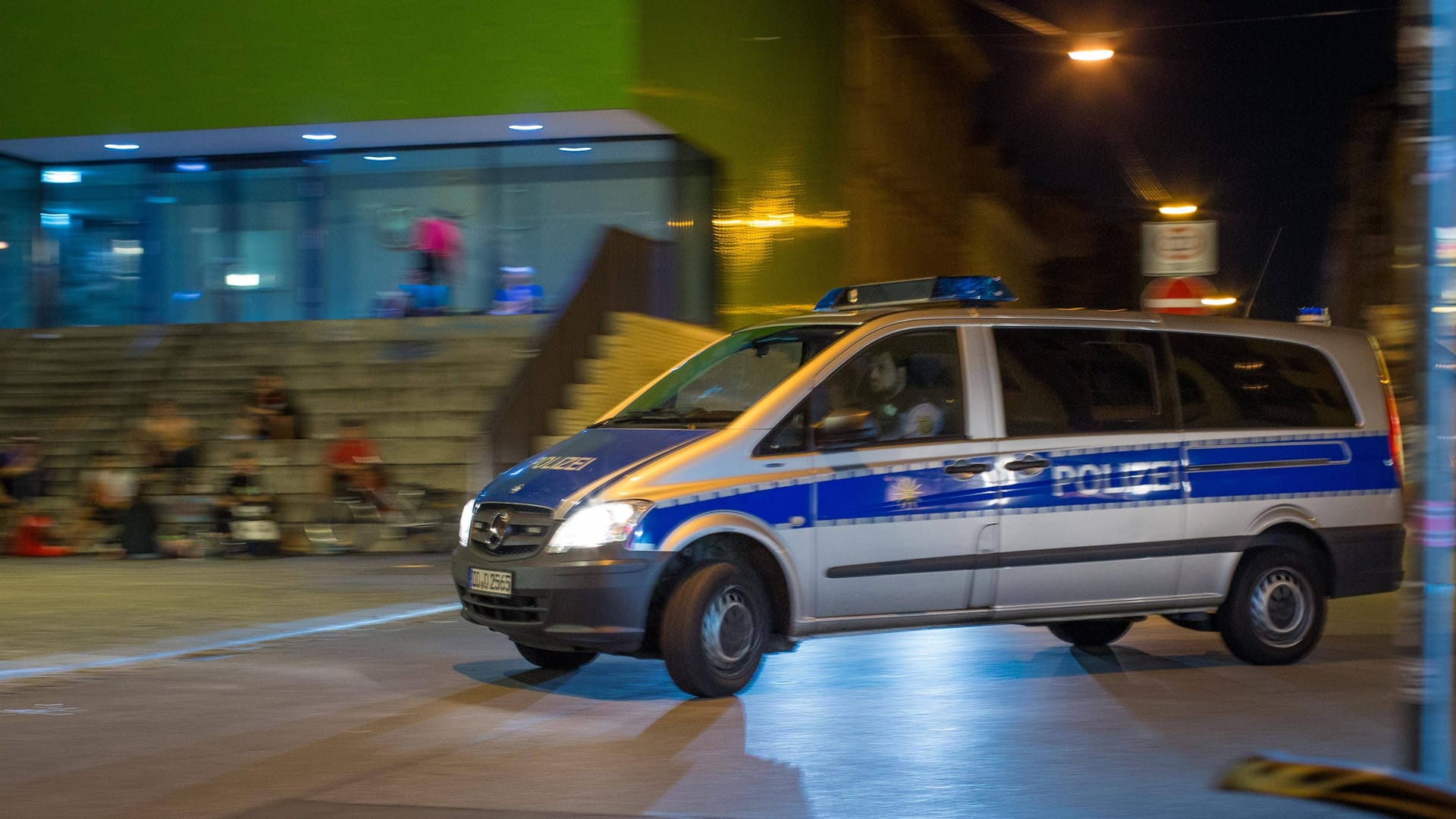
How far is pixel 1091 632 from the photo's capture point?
985 cm

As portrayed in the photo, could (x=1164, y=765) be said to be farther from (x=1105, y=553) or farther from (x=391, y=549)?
(x=391, y=549)

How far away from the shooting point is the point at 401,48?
23250 millimetres

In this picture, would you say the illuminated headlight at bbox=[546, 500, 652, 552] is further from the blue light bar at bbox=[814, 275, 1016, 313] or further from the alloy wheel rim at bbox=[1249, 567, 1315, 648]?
the alloy wheel rim at bbox=[1249, 567, 1315, 648]

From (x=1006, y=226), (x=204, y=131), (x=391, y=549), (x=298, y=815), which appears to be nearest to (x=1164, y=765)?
(x=298, y=815)

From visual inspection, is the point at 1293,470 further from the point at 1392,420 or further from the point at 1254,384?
the point at 1392,420

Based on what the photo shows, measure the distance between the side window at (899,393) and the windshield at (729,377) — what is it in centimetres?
22

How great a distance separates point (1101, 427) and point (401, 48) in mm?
16858

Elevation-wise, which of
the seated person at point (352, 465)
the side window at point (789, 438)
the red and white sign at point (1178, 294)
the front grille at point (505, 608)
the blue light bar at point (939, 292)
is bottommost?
the front grille at point (505, 608)

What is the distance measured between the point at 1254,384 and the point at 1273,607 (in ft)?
4.18

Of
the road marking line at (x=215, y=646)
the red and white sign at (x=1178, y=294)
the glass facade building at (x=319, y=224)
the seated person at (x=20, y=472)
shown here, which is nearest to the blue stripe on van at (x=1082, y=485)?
the road marking line at (x=215, y=646)

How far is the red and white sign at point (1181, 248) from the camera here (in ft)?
44.9

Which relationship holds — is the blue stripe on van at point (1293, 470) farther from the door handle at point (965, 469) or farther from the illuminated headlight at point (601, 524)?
the illuminated headlight at point (601, 524)

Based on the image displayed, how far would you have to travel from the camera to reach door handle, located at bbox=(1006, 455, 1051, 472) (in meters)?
8.39

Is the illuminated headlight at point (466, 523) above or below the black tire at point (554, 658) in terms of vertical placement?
above
